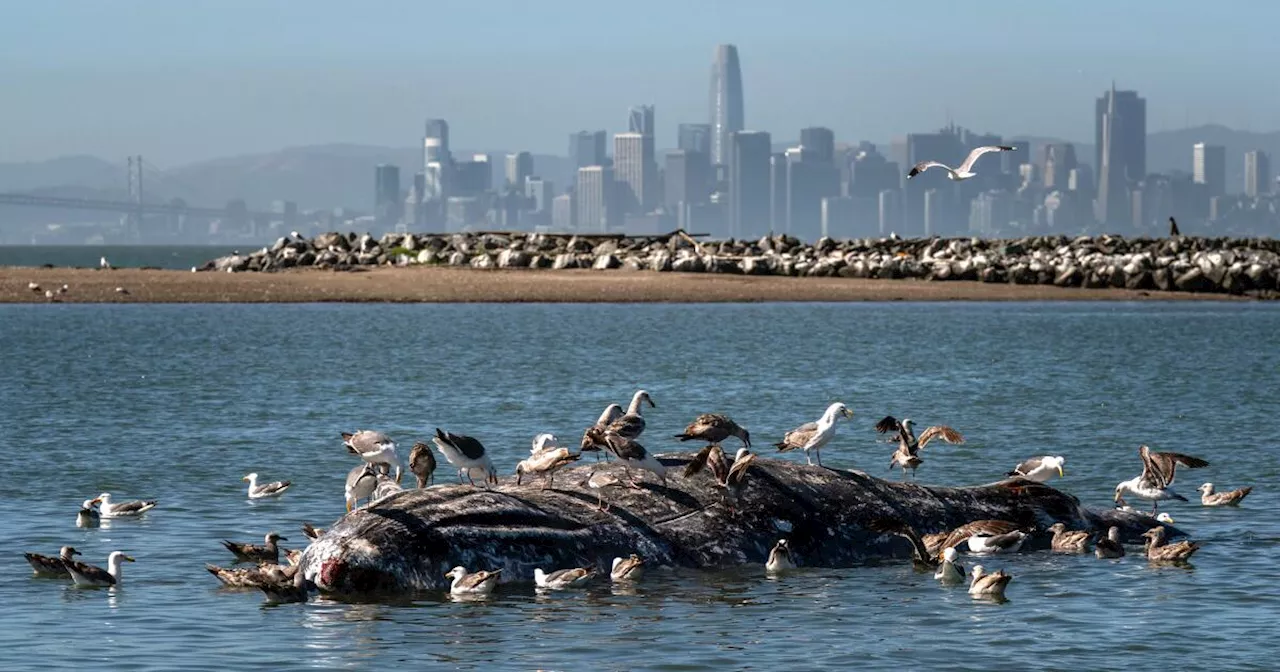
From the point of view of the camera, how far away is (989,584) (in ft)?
51.0

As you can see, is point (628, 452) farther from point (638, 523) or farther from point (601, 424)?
point (601, 424)

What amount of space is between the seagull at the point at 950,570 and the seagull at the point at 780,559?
3.95 ft

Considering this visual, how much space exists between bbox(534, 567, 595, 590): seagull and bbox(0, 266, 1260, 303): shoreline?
5240 cm

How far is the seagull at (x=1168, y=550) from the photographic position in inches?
668

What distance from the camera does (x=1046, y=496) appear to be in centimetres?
1762

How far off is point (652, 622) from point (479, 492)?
5.96 ft

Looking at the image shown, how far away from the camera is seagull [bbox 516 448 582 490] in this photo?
52.8ft

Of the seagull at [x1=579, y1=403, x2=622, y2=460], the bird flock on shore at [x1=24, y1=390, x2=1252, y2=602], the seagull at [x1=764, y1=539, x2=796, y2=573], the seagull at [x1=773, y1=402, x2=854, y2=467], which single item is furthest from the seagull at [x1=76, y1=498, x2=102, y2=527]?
the seagull at [x1=764, y1=539, x2=796, y2=573]

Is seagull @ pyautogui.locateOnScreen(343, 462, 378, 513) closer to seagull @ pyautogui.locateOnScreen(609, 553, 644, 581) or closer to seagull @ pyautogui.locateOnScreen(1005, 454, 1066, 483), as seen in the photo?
seagull @ pyautogui.locateOnScreen(609, 553, 644, 581)

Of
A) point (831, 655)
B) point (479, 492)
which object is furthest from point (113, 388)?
point (831, 655)

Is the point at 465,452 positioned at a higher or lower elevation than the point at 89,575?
higher

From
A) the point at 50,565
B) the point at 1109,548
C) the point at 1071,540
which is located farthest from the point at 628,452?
the point at 50,565

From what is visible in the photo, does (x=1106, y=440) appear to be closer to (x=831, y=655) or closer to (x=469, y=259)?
(x=831, y=655)

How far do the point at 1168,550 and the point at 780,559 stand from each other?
11.9ft
